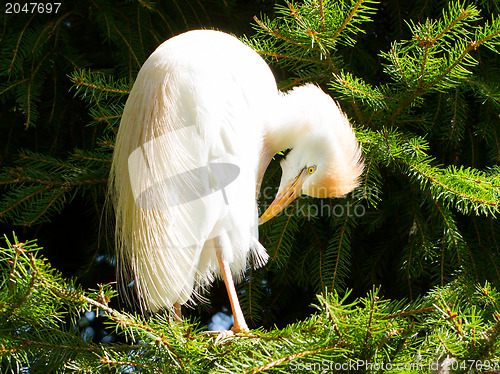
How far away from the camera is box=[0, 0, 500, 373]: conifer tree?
1023 millimetres

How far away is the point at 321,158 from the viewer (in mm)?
1719

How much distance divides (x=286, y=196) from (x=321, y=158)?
0.60ft

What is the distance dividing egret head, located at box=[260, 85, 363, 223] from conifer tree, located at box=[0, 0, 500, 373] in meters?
0.06

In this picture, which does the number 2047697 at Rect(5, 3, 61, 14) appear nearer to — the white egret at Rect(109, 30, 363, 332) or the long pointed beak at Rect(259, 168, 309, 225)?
the white egret at Rect(109, 30, 363, 332)

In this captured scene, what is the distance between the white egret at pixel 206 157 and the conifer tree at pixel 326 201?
101mm

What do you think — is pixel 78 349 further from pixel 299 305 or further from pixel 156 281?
pixel 299 305

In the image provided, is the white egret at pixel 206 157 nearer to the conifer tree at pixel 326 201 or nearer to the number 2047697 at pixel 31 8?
the conifer tree at pixel 326 201

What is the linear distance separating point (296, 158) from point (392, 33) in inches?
27.7

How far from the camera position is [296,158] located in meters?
1.75

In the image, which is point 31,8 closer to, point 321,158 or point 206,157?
point 206,157

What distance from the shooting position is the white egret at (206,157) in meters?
1.54

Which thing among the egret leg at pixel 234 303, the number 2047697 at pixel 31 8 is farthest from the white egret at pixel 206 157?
the number 2047697 at pixel 31 8

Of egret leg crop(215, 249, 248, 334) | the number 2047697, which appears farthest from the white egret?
the number 2047697

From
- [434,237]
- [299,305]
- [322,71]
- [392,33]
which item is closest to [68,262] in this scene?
[299,305]
